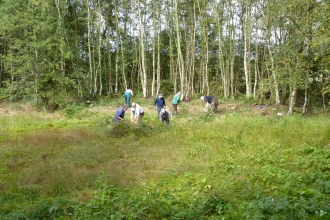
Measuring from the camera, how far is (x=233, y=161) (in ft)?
24.7

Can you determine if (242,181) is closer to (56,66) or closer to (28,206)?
(28,206)

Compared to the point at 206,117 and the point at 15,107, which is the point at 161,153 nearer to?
the point at 206,117

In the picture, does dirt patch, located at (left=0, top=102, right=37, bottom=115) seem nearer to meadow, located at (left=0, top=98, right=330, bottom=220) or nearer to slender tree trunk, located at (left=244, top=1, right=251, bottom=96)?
meadow, located at (left=0, top=98, right=330, bottom=220)

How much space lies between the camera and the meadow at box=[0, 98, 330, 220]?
15.2 feet

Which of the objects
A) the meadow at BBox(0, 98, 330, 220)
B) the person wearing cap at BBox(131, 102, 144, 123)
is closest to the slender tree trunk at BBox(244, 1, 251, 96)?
the meadow at BBox(0, 98, 330, 220)

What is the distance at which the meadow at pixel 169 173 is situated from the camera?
4.62 metres

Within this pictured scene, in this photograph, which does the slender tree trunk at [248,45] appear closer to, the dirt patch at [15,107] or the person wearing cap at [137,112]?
the person wearing cap at [137,112]

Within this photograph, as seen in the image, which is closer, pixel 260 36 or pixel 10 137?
pixel 10 137

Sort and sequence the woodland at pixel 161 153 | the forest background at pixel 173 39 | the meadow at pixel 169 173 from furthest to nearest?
1. the forest background at pixel 173 39
2. the woodland at pixel 161 153
3. the meadow at pixel 169 173

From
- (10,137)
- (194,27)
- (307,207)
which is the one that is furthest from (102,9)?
(307,207)

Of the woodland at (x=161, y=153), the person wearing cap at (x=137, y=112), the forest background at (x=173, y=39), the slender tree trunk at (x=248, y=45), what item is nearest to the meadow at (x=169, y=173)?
the woodland at (x=161, y=153)

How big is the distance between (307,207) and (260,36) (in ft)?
84.5

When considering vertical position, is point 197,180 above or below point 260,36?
below

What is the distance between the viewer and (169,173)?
7070 mm
